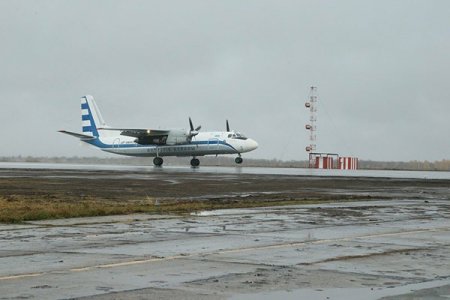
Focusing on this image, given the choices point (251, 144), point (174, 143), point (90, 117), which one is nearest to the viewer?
point (251, 144)

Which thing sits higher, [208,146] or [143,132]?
[143,132]

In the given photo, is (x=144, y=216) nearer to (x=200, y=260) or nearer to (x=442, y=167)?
(x=200, y=260)

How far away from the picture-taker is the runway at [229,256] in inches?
370

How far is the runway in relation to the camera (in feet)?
30.8

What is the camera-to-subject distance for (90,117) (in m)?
87.8

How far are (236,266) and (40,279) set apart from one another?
9.46ft

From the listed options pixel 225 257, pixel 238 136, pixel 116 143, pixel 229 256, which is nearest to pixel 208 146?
pixel 238 136

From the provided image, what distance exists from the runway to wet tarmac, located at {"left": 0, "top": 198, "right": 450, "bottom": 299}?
2cm

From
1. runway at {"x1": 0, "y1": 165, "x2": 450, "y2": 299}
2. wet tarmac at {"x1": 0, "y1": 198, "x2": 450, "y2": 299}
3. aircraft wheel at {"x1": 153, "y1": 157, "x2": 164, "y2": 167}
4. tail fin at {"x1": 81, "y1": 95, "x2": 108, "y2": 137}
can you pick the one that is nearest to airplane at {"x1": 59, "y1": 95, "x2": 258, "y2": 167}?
aircraft wheel at {"x1": 153, "y1": 157, "x2": 164, "y2": 167}

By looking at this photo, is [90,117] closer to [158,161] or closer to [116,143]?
[116,143]

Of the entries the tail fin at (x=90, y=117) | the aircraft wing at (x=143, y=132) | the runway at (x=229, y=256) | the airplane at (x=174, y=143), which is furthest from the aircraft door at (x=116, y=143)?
the runway at (x=229, y=256)

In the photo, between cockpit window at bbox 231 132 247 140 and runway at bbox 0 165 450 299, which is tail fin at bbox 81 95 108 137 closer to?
cockpit window at bbox 231 132 247 140

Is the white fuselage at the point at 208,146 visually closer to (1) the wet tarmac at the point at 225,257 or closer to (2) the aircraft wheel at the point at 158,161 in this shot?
(2) the aircraft wheel at the point at 158,161

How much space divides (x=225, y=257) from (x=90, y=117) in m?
77.2
